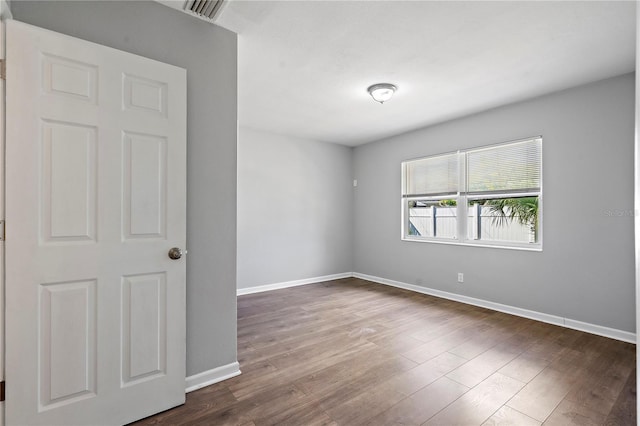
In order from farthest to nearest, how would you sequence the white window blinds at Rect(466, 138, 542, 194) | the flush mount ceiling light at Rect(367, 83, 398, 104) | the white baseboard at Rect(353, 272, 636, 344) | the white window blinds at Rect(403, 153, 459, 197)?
the white window blinds at Rect(403, 153, 459, 197), the white window blinds at Rect(466, 138, 542, 194), the flush mount ceiling light at Rect(367, 83, 398, 104), the white baseboard at Rect(353, 272, 636, 344)

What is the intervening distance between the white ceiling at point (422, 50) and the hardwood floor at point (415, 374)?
2.57 metres

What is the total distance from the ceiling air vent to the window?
3529 mm

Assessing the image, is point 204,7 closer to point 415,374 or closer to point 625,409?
point 415,374

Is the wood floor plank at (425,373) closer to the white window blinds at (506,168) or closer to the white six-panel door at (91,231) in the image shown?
the white six-panel door at (91,231)

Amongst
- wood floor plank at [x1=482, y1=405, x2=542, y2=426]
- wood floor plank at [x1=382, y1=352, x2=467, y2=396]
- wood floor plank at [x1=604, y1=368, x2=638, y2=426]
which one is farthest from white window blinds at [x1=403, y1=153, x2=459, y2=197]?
wood floor plank at [x1=482, y1=405, x2=542, y2=426]

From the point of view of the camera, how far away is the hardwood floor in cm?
184

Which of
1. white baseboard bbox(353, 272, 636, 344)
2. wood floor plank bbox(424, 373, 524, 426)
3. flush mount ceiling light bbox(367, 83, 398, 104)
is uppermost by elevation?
flush mount ceiling light bbox(367, 83, 398, 104)

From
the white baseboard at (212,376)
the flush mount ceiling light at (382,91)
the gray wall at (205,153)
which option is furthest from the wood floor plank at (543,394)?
the flush mount ceiling light at (382,91)

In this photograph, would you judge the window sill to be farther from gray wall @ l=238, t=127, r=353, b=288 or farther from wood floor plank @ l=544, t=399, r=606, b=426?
wood floor plank @ l=544, t=399, r=606, b=426

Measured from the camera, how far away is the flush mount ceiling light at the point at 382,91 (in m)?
3.22

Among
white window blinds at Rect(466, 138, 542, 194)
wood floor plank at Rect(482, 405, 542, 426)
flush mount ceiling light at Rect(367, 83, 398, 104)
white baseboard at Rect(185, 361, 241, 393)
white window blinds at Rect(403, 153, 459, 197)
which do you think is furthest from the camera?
white window blinds at Rect(403, 153, 459, 197)

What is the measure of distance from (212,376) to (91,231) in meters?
1.26

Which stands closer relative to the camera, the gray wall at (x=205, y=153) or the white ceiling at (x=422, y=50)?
the gray wall at (x=205, y=153)

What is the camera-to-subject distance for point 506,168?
385 cm
